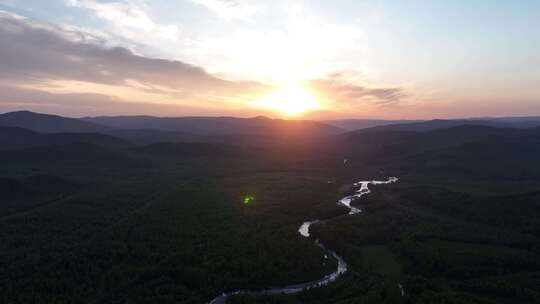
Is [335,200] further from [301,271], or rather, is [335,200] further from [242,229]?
[301,271]

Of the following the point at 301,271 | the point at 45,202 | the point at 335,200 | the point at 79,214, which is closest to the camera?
the point at 301,271

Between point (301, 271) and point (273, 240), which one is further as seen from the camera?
point (273, 240)

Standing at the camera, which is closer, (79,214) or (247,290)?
(247,290)

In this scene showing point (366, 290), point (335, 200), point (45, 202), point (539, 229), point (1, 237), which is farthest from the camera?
point (335, 200)

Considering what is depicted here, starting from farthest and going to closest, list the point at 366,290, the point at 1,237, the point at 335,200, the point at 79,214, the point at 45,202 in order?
the point at 335,200 → the point at 45,202 → the point at 79,214 → the point at 1,237 → the point at 366,290

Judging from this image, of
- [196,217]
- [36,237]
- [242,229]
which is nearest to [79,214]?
[36,237]

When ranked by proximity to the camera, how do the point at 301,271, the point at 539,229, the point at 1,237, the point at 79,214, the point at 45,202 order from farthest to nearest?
the point at 45,202
the point at 79,214
the point at 539,229
the point at 1,237
the point at 301,271

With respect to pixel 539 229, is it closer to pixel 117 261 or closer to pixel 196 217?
pixel 196 217

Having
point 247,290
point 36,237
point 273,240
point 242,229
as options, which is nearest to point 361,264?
point 273,240

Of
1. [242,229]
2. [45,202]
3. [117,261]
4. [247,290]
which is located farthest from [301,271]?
[45,202]
